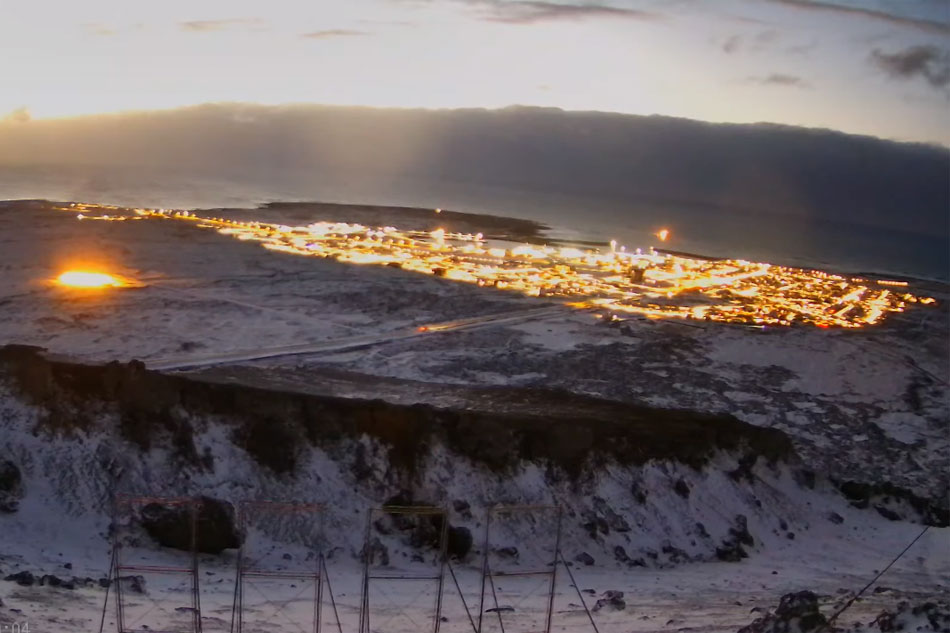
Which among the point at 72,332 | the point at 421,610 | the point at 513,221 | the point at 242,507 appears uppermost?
the point at 513,221

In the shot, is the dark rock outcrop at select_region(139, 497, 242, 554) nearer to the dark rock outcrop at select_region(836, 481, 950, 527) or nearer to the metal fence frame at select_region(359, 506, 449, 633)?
the metal fence frame at select_region(359, 506, 449, 633)

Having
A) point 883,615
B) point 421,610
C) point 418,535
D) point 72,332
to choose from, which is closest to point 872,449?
point 883,615

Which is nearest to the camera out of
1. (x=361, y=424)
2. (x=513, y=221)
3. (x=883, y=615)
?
(x=883, y=615)

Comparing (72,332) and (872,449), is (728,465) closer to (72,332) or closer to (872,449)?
(872,449)

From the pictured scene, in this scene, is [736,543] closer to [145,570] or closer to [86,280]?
[145,570]

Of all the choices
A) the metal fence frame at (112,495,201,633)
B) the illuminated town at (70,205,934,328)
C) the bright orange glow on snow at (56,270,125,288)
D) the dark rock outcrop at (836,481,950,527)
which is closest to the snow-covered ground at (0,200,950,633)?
the metal fence frame at (112,495,201,633)

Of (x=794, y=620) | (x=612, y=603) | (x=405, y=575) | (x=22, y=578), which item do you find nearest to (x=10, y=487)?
(x=22, y=578)

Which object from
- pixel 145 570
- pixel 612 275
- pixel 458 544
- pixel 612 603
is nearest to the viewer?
pixel 145 570

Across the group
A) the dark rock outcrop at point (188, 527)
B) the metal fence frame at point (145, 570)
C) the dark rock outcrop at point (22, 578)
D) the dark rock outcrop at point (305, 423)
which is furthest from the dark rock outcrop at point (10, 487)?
the dark rock outcrop at point (22, 578)
